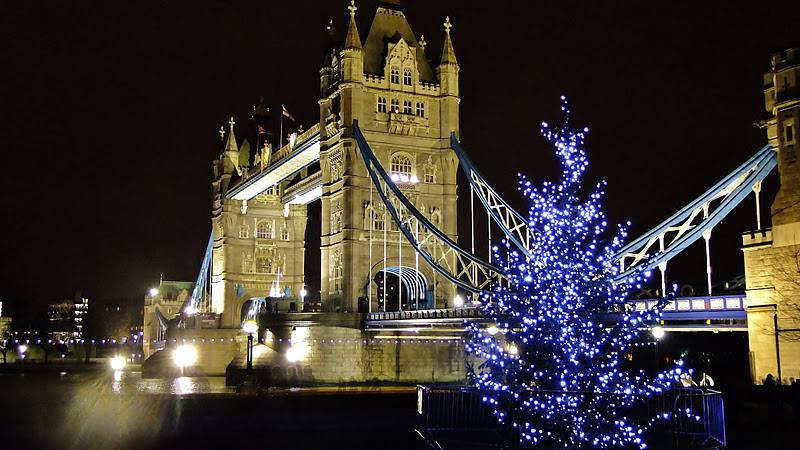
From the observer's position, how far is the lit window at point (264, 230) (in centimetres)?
7819

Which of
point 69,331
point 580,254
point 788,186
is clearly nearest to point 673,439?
point 580,254

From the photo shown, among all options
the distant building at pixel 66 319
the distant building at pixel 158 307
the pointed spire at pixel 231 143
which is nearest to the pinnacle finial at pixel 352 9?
the pointed spire at pixel 231 143

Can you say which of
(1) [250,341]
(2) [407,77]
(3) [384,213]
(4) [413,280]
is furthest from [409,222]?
(1) [250,341]

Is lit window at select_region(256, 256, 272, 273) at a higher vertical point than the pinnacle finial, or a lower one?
lower

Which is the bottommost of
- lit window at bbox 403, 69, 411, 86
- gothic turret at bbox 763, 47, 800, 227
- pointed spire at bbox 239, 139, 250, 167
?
gothic turret at bbox 763, 47, 800, 227

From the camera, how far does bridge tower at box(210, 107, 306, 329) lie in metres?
76.7

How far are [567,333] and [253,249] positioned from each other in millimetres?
62778

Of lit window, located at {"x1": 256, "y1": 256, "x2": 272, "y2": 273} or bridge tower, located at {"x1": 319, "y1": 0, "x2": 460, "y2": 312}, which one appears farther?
lit window, located at {"x1": 256, "y1": 256, "x2": 272, "y2": 273}

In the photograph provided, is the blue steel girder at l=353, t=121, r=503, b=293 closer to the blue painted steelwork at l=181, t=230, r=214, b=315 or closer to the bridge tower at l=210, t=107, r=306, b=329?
the bridge tower at l=210, t=107, r=306, b=329

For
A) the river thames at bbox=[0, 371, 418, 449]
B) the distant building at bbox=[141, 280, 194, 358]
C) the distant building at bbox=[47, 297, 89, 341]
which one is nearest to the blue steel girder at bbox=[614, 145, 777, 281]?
the river thames at bbox=[0, 371, 418, 449]

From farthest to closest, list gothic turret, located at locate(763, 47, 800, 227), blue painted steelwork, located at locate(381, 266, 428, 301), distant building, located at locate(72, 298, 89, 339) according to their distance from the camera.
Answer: distant building, located at locate(72, 298, 89, 339) → blue painted steelwork, located at locate(381, 266, 428, 301) → gothic turret, located at locate(763, 47, 800, 227)

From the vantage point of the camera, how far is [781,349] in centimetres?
2502

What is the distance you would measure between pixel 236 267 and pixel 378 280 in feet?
75.3

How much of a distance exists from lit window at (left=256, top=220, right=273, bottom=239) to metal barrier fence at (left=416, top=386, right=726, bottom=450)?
6053 cm
